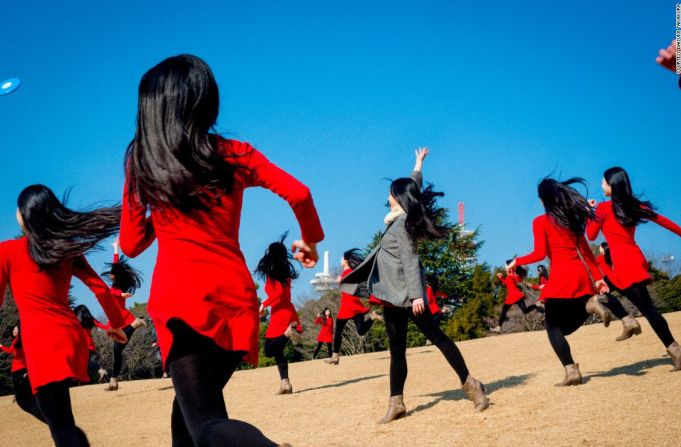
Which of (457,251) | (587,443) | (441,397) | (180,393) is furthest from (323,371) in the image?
(457,251)

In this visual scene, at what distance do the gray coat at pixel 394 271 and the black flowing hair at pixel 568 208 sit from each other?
153 centimetres

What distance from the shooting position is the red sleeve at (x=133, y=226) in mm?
2475

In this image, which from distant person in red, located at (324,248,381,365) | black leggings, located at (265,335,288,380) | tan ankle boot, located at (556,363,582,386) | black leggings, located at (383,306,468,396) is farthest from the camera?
distant person in red, located at (324,248,381,365)

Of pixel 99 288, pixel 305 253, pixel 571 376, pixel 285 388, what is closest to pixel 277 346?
pixel 285 388

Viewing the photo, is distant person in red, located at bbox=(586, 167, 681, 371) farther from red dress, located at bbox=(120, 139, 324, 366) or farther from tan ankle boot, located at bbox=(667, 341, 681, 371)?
red dress, located at bbox=(120, 139, 324, 366)

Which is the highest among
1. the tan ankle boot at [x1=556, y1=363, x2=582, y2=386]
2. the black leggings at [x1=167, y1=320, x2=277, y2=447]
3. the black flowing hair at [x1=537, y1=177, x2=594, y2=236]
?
the black flowing hair at [x1=537, y1=177, x2=594, y2=236]

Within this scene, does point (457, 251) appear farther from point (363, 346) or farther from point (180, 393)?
point (180, 393)

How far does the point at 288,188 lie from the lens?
7.84ft

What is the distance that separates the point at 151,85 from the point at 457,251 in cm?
3693

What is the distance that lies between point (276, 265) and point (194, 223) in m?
7.40

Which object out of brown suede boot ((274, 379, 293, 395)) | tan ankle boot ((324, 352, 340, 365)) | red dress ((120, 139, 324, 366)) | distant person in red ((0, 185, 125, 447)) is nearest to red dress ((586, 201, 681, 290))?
brown suede boot ((274, 379, 293, 395))

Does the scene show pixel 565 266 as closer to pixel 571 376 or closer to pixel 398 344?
pixel 571 376

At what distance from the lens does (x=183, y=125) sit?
240cm

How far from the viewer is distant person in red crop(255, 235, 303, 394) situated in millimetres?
9625
